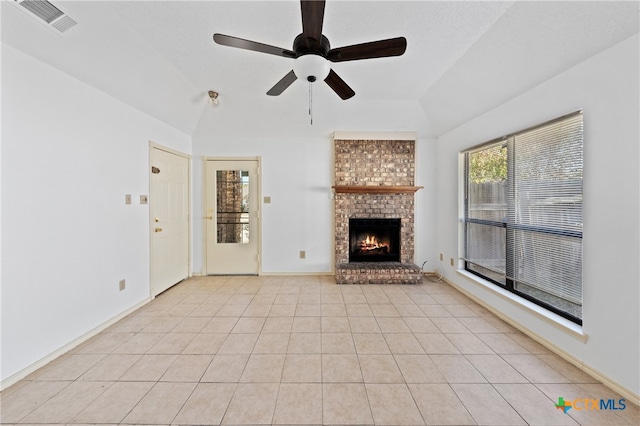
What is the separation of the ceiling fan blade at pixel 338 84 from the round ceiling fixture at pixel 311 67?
21 cm

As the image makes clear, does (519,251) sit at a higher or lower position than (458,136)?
lower

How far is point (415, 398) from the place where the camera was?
159 cm

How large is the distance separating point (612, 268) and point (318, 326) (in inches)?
93.9

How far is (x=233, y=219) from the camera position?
418 centimetres

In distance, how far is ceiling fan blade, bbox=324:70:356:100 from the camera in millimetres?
1957

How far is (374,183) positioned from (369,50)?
2.65m

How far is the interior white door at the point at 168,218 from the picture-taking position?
10.7 ft

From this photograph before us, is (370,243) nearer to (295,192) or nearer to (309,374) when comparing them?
(295,192)

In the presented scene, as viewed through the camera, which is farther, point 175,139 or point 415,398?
point 175,139

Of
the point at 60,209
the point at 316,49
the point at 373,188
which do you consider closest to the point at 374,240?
the point at 373,188

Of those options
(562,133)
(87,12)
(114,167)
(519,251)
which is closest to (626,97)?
(562,133)

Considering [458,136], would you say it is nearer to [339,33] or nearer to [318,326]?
[339,33]

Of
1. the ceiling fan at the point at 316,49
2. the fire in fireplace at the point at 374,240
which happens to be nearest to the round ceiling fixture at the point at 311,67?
the ceiling fan at the point at 316,49

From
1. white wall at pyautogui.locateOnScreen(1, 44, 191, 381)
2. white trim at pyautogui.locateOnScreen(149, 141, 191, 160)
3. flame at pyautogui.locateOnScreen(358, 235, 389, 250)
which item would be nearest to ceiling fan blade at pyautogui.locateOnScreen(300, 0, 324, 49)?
white wall at pyautogui.locateOnScreen(1, 44, 191, 381)
